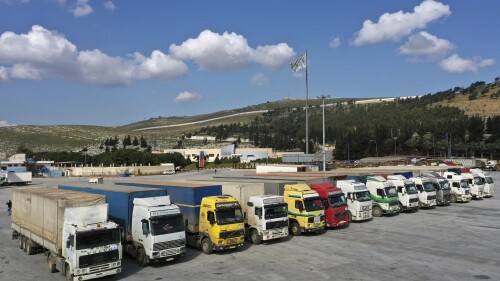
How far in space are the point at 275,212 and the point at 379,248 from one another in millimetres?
5864

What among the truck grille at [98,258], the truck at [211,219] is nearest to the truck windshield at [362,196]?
the truck at [211,219]

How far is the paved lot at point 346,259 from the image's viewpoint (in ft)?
55.1

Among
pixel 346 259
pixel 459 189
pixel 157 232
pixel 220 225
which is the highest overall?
pixel 157 232

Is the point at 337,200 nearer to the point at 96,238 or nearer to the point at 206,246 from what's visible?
the point at 206,246

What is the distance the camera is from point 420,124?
14562 centimetres

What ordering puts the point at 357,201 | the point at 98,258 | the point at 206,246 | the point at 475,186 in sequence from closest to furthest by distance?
the point at 98,258, the point at 206,246, the point at 357,201, the point at 475,186

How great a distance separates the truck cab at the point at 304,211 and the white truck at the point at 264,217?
5.17ft

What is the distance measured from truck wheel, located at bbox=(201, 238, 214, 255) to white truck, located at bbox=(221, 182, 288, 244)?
10.2 feet

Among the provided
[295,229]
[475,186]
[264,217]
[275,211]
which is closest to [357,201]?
[295,229]

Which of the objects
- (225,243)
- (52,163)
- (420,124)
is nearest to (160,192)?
(225,243)

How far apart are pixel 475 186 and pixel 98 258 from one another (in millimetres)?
38847

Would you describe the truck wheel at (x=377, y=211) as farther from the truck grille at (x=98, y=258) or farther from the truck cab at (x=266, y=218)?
the truck grille at (x=98, y=258)

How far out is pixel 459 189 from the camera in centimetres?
3922

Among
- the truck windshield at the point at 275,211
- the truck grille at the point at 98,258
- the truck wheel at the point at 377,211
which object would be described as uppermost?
the truck windshield at the point at 275,211
